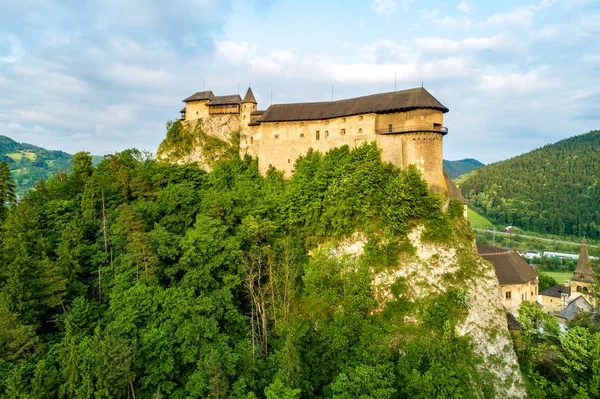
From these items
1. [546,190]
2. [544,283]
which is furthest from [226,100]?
[546,190]

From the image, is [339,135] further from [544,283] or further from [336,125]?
[544,283]

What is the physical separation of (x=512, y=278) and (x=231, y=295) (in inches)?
1353

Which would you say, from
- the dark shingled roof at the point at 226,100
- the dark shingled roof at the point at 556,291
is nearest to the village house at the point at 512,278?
the dark shingled roof at the point at 556,291

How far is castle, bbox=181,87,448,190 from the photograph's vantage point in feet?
130

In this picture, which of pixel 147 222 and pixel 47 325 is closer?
pixel 47 325

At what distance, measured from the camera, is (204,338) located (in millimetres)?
29234

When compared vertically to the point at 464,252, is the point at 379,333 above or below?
below

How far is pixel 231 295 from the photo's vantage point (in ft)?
110

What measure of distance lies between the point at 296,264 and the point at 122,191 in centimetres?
2493

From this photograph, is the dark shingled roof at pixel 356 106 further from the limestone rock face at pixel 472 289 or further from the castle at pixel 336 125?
the limestone rock face at pixel 472 289

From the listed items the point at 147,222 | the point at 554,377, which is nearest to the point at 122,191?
the point at 147,222

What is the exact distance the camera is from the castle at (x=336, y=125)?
39.6 meters

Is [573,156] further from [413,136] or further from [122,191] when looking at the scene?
[122,191]

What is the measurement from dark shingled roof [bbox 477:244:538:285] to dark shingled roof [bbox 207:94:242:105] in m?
39.8
